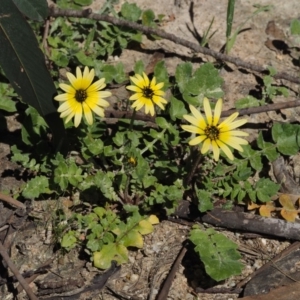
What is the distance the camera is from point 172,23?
4.04 meters

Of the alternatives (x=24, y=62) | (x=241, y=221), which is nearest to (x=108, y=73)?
(x=24, y=62)

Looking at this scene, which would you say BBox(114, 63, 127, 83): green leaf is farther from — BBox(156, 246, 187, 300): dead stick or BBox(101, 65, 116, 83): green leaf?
BBox(156, 246, 187, 300): dead stick

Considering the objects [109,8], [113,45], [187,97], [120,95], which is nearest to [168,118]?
[187,97]

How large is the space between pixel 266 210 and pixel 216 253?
0.43 m

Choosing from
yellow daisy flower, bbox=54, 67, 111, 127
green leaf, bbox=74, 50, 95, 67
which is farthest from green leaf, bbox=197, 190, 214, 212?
green leaf, bbox=74, 50, 95, 67

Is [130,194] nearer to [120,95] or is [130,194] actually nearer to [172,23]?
[120,95]

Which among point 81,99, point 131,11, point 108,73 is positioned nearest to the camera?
point 81,99

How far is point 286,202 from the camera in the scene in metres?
3.23

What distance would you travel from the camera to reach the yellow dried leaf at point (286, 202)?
321 centimetres

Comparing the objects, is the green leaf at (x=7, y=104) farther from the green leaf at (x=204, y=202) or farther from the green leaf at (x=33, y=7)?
the green leaf at (x=204, y=202)

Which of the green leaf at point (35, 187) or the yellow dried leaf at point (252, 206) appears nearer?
the green leaf at point (35, 187)

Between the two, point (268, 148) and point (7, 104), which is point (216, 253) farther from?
point (7, 104)

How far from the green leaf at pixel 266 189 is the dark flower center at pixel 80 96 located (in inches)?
39.4

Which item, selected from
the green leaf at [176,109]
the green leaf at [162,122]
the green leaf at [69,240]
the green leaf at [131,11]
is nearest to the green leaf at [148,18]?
the green leaf at [131,11]
